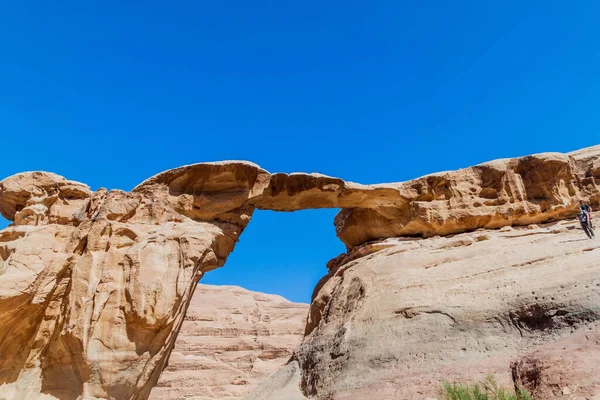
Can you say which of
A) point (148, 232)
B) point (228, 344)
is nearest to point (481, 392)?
point (148, 232)

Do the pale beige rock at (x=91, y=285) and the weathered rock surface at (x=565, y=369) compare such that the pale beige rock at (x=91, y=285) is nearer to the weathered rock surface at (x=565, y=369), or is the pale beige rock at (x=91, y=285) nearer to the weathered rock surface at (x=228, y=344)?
the weathered rock surface at (x=565, y=369)

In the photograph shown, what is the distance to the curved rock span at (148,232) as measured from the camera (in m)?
13.0

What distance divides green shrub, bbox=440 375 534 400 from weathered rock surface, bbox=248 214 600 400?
0.92 feet

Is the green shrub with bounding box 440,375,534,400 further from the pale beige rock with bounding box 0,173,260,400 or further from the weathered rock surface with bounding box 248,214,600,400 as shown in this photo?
the pale beige rock with bounding box 0,173,260,400


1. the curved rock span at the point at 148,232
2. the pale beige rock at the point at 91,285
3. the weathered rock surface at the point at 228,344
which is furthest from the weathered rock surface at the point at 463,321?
the weathered rock surface at the point at 228,344

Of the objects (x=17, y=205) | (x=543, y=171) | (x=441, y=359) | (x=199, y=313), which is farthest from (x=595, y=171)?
(x=199, y=313)

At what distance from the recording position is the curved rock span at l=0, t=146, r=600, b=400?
1298 cm

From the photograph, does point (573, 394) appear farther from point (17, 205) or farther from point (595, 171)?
point (17, 205)

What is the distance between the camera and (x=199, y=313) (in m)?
37.5

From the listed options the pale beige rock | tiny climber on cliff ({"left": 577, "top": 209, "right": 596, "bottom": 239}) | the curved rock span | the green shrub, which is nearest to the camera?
the green shrub

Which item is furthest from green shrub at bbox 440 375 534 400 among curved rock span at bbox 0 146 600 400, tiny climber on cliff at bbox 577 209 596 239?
→ curved rock span at bbox 0 146 600 400

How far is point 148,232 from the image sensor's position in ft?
47.8

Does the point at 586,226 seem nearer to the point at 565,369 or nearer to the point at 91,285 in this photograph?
the point at 565,369

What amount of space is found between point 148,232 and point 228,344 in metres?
22.9
